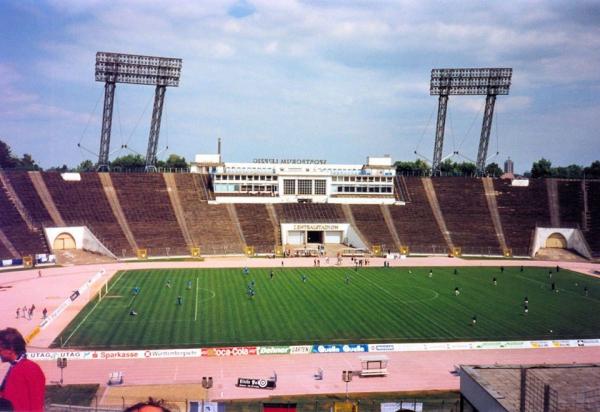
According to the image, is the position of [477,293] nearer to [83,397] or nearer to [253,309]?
[253,309]

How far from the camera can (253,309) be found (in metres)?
42.7

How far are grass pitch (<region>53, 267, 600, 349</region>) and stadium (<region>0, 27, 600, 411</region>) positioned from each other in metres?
0.24

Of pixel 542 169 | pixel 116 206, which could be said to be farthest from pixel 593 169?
pixel 116 206

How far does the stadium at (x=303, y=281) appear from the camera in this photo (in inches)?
1065

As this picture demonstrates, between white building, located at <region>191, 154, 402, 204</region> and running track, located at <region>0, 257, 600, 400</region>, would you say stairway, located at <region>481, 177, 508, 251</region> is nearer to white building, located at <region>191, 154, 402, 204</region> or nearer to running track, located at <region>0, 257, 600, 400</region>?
white building, located at <region>191, 154, 402, 204</region>

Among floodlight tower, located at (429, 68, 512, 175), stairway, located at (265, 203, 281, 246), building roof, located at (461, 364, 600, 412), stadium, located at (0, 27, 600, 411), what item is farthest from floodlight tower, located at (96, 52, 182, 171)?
building roof, located at (461, 364, 600, 412)

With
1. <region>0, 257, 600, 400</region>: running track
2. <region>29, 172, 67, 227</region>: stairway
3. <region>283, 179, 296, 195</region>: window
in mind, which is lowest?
<region>0, 257, 600, 400</region>: running track

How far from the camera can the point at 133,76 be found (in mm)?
86938

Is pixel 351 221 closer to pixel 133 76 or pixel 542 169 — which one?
pixel 133 76

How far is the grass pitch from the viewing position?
35.6 metres

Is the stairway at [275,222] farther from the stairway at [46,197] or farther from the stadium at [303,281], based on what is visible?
the stairway at [46,197]

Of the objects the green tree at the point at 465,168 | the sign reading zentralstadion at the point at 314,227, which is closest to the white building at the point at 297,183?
the sign reading zentralstadion at the point at 314,227

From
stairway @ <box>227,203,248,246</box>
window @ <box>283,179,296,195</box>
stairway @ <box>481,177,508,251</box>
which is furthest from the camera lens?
window @ <box>283,179,296,195</box>

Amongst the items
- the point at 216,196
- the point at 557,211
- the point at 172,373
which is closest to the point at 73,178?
the point at 216,196
